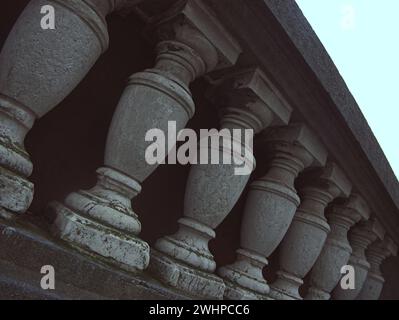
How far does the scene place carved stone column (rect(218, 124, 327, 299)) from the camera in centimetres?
220

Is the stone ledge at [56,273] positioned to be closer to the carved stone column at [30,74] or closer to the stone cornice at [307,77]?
the carved stone column at [30,74]

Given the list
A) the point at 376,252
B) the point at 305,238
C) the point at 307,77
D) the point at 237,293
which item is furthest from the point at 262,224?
the point at 376,252

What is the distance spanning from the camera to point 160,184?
95.2 inches

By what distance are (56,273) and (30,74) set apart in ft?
2.39

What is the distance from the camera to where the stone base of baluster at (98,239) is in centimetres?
148

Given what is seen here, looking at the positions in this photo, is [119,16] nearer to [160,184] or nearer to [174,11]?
[174,11]

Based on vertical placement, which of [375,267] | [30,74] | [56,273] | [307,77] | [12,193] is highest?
[307,77]

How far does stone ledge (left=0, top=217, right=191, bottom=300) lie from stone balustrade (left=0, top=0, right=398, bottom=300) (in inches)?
2.2

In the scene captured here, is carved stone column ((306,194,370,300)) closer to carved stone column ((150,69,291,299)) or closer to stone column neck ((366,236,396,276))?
stone column neck ((366,236,396,276))

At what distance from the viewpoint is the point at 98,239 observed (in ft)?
4.93

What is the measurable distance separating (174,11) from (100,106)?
0.66 meters

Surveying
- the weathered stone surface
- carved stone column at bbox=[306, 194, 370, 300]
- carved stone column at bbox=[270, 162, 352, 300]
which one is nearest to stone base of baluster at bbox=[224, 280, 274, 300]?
carved stone column at bbox=[270, 162, 352, 300]

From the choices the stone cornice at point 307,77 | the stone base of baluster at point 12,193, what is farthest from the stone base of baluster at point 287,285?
the stone base of baluster at point 12,193

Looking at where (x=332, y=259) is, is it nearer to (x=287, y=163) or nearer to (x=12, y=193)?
(x=287, y=163)
